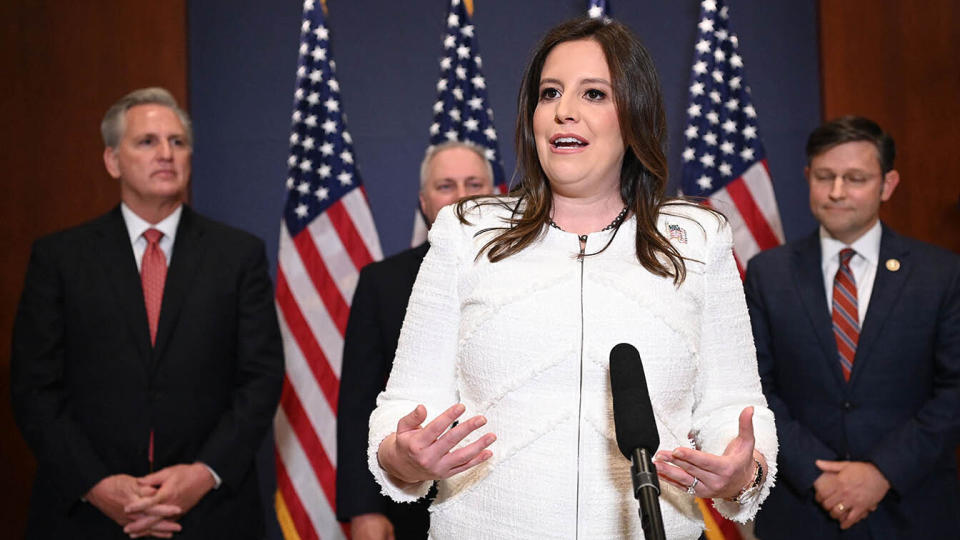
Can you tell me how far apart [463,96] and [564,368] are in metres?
2.84

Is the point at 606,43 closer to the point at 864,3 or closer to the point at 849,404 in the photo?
the point at 849,404

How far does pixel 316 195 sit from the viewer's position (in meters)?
4.13

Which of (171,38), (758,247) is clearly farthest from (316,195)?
(758,247)

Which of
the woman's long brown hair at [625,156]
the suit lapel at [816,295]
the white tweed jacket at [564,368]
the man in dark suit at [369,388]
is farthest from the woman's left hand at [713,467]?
the suit lapel at [816,295]

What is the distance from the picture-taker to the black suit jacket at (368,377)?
294 cm

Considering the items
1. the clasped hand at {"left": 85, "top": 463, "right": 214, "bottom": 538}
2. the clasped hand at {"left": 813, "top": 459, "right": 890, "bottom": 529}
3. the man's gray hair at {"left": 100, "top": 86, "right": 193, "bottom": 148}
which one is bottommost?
the clasped hand at {"left": 813, "top": 459, "right": 890, "bottom": 529}

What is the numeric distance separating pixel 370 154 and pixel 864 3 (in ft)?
7.75

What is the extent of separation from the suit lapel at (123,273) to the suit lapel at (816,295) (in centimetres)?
212

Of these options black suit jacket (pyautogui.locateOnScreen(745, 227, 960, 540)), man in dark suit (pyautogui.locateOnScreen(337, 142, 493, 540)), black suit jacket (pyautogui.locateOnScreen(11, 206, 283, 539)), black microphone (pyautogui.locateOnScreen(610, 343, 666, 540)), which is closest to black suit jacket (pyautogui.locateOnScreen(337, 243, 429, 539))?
man in dark suit (pyautogui.locateOnScreen(337, 142, 493, 540))

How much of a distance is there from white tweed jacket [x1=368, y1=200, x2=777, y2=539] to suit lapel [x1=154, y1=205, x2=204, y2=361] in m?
1.56

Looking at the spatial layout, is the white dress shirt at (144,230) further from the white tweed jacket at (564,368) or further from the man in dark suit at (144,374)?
the white tweed jacket at (564,368)

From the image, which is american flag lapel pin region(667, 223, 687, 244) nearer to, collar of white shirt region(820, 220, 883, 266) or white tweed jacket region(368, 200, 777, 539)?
white tweed jacket region(368, 200, 777, 539)

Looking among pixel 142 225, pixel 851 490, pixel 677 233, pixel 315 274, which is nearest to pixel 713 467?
pixel 677 233

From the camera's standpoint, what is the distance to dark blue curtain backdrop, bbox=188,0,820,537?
4.43 m
